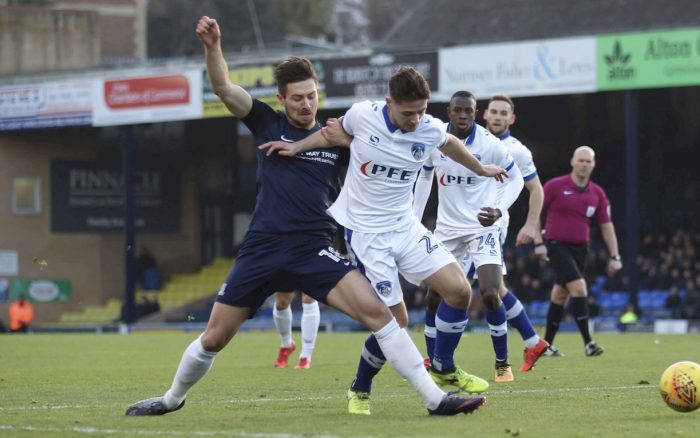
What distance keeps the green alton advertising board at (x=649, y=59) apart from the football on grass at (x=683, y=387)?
19.9m

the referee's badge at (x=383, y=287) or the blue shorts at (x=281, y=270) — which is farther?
the referee's badge at (x=383, y=287)

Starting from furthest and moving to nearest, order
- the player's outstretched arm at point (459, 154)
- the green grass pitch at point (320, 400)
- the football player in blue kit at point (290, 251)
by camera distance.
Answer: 1. the player's outstretched arm at point (459, 154)
2. the football player in blue kit at point (290, 251)
3. the green grass pitch at point (320, 400)

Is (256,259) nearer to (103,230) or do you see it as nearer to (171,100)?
(171,100)

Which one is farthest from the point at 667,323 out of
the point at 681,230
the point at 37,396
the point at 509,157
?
the point at 37,396

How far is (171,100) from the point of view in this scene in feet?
117

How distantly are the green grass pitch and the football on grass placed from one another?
0.08m

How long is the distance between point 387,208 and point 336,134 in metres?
0.59

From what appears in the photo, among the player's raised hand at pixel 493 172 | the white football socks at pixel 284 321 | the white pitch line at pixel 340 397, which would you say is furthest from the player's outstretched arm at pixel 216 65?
the white football socks at pixel 284 321

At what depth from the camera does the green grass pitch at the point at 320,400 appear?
7.90m

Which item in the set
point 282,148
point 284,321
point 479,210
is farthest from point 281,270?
point 284,321

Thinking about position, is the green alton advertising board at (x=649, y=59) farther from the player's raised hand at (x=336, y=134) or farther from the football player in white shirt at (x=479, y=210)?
the player's raised hand at (x=336, y=134)

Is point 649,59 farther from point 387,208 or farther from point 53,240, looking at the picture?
point 53,240

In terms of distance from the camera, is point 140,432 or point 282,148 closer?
point 140,432

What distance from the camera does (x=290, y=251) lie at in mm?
8367
